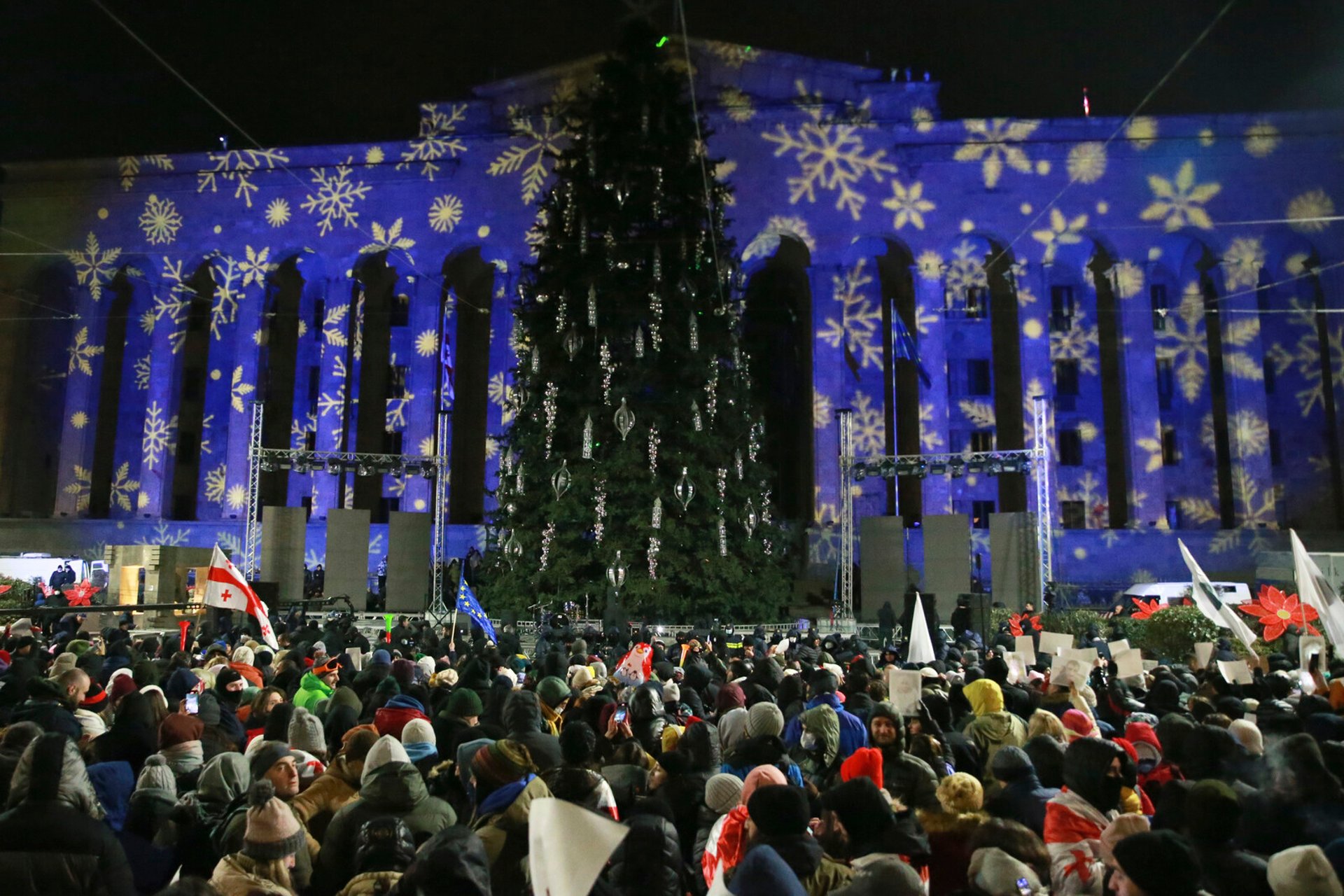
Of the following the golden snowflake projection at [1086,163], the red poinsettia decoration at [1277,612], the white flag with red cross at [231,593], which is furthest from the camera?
the golden snowflake projection at [1086,163]

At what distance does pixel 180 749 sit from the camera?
18.7ft

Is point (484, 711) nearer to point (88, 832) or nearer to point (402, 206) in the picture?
point (88, 832)

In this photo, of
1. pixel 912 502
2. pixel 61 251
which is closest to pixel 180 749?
pixel 912 502

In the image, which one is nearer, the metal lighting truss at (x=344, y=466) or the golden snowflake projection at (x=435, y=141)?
the metal lighting truss at (x=344, y=466)

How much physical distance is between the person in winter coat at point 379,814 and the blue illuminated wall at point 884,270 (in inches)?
1020

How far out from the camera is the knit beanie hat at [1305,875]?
317cm

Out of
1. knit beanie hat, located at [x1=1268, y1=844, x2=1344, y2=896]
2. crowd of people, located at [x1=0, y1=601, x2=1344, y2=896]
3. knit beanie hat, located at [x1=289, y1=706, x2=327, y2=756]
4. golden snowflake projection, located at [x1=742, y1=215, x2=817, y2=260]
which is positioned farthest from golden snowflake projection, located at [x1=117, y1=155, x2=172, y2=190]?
knit beanie hat, located at [x1=1268, y1=844, x2=1344, y2=896]

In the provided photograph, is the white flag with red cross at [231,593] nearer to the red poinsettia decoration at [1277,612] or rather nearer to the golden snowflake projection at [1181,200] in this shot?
the red poinsettia decoration at [1277,612]

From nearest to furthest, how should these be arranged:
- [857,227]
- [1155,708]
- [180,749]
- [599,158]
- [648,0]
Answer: [180,749], [1155,708], [648,0], [599,158], [857,227]

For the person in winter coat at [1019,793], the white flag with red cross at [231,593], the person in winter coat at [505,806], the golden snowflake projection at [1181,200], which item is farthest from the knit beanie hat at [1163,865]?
the golden snowflake projection at [1181,200]

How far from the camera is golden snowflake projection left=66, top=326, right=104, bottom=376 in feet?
115

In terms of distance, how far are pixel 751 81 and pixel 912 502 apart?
14590 millimetres

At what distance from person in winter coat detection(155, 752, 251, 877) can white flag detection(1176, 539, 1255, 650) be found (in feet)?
31.3

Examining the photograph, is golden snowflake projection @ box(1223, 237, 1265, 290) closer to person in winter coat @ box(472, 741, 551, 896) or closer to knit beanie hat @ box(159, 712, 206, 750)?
person in winter coat @ box(472, 741, 551, 896)
